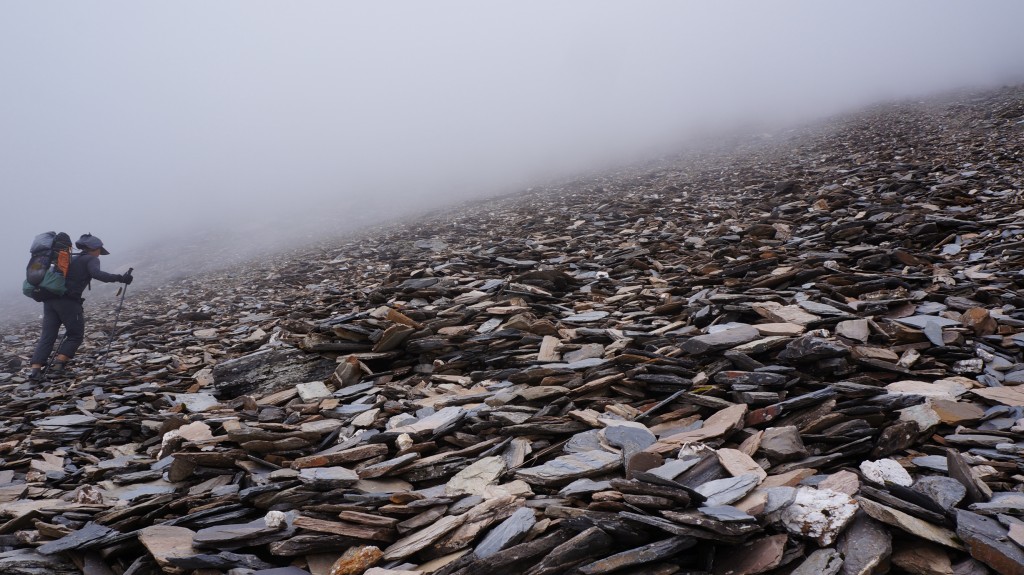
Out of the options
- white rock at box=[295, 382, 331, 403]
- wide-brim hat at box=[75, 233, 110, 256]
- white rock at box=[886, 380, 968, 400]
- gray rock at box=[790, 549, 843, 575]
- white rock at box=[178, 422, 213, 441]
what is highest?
wide-brim hat at box=[75, 233, 110, 256]

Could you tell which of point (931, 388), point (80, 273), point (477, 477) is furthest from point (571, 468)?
point (80, 273)

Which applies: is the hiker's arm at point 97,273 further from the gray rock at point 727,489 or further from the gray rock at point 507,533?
the gray rock at point 727,489

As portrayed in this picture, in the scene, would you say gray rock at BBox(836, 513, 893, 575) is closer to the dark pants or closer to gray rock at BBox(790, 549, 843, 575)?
gray rock at BBox(790, 549, 843, 575)

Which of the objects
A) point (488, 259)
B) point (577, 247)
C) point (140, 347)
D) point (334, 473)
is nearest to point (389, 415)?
point (334, 473)

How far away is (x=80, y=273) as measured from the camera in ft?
33.4

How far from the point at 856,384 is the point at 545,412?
7.83 feet

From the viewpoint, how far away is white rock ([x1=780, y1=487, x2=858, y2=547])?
2.56 m

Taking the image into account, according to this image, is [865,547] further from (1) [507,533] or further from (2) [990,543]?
(1) [507,533]

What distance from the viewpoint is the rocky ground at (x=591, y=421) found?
8.78 feet

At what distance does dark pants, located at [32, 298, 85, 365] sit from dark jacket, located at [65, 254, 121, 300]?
212 mm

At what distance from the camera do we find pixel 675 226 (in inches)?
470

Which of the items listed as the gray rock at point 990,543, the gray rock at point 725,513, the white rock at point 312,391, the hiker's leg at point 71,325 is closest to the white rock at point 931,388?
the gray rock at point 990,543

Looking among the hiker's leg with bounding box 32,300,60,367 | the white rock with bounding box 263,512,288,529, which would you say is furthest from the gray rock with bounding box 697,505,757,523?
the hiker's leg with bounding box 32,300,60,367

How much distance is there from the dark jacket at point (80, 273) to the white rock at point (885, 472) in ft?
39.5
